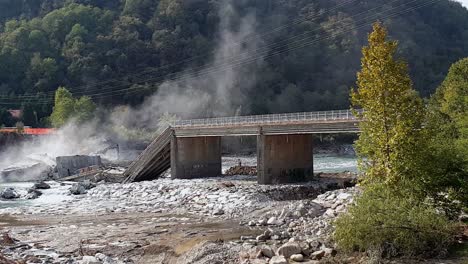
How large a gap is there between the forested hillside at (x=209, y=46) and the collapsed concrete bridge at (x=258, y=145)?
74.2 m

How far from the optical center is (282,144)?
1967 inches

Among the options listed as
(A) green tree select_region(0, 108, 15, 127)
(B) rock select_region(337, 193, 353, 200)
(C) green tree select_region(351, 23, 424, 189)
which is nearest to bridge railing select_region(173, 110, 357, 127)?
(B) rock select_region(337, 193, 353, 200)

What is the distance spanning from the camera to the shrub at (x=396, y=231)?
19.0 m

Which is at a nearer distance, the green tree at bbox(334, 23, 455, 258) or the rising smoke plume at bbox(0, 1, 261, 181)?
the green tree at bbox(334, 23, 455, 258)

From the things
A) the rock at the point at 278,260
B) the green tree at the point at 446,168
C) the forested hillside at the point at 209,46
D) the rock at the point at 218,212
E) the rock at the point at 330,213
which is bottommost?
the rock at the point at 218,212

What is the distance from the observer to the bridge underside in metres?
46.7

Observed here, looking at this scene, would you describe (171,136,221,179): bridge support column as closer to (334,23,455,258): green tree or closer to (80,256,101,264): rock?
(334,23,455,258): green tree

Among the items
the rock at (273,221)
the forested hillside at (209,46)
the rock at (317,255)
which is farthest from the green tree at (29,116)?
the rock at (317,255)

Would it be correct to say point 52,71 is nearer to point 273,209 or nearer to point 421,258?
point 273,209

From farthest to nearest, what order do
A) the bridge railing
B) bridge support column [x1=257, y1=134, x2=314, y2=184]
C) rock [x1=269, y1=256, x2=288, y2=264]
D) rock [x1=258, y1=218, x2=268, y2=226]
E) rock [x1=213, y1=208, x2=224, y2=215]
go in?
bridge support column [x1=257, y1=134, x2=314, y2=184], the bridge railing, rock [x1=213, y1=208, x2=224, y2=215], rock [x1=258, y1=218, x2=268, y2=226], rock [x1=269, y1=256, x2=288, y2=264]

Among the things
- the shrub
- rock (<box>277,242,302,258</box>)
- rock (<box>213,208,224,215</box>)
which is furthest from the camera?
rock (<box>213,208,224,215</box>)

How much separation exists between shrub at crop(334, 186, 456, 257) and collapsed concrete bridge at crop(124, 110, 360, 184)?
17.3 m

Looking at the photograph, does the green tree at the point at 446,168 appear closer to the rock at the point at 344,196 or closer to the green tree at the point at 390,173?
the green tree at the point at 390,173

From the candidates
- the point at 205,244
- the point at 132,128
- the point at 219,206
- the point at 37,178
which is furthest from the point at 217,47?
the point at 205,244
